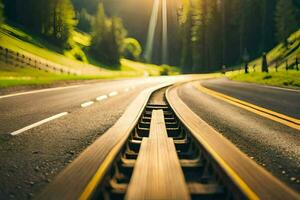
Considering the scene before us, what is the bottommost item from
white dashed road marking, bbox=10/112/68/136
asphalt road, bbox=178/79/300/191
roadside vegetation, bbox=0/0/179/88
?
asphalt road, bbox=178/79/300/191

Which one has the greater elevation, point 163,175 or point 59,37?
point 59,37

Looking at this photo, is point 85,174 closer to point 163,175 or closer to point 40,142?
point 163,175

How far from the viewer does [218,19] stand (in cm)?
7944

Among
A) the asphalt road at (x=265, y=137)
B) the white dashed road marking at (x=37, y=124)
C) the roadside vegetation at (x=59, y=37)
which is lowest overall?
the asphalt road at (x=265, y=137)

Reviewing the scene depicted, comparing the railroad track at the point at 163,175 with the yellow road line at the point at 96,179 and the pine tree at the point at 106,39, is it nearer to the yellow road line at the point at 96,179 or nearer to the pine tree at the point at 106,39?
the yellow road line at the point at 96,179

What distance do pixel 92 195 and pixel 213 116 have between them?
6159mm

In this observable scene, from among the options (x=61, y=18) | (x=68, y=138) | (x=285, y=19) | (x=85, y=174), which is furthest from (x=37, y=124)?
(x=61, y=18)

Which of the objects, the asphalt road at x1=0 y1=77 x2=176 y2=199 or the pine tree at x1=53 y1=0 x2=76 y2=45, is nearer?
the asphalt road at x1=0 y1=77 x2=176 y2=199

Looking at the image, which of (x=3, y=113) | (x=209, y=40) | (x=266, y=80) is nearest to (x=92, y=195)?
(x=3, y=113)

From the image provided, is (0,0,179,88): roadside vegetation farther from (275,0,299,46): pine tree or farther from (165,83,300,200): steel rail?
(165,83,300,200): steel rail

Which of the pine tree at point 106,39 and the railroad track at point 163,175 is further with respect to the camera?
the pine tree at point 106,39

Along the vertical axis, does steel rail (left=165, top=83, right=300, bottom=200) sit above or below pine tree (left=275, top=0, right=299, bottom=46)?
below

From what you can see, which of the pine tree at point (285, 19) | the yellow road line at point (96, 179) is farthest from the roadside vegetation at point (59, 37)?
the yellow road line at point (96, 179)

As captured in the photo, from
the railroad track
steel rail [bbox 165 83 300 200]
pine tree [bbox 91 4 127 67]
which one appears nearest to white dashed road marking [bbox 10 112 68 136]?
the railroad track
